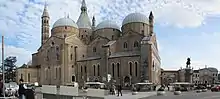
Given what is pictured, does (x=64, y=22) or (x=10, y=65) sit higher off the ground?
(x=64, y=22)

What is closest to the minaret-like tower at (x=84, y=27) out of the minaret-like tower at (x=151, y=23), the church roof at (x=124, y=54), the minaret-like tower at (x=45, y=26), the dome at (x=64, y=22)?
the dome at (x=64, y=22)

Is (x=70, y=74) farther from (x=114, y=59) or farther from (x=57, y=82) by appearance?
(x=114, y=59)

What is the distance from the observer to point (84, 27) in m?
90.3

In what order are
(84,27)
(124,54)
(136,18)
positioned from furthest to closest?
(84,27) < (136,18) < (124,54)

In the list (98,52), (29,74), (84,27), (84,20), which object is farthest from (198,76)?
(29,74)

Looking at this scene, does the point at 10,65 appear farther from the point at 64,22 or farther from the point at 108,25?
the point at 108,25

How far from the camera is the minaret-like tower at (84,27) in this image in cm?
8799

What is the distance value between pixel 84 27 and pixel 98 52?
13.2m

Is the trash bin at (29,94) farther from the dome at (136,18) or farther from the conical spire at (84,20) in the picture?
the conical spire at (84,20)

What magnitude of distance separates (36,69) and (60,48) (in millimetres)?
11798

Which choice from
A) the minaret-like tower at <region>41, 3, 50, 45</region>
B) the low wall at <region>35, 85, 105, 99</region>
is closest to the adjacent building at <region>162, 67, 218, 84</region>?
the minaret-like tower at <region>41, 3, 50, 45</region>

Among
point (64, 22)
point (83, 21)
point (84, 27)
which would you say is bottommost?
point (84, 27)

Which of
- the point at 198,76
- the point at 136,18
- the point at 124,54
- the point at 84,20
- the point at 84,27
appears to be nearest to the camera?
the point at 124,54

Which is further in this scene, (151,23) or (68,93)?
(151,23)
